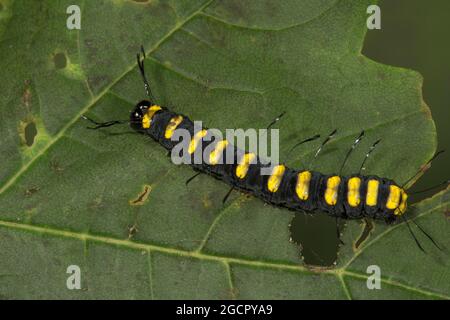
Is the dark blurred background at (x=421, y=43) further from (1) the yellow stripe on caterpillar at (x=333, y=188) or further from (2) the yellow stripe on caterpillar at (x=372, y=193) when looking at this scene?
(1) the yellow stripe on caterpillar at (x=333, y=188)

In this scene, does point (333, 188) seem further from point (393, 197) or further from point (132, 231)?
point (132, 231)

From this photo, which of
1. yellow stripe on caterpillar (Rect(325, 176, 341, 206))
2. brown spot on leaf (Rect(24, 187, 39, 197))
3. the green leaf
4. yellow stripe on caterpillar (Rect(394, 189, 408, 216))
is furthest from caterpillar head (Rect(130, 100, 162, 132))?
yellow stripe on caterpillar (Rect(394, 189, 408, 216))

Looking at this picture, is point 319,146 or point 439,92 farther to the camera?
point 439,92

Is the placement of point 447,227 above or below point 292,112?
below

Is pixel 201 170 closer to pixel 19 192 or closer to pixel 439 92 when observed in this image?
pixel 19 192

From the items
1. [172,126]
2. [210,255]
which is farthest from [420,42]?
[210,255]

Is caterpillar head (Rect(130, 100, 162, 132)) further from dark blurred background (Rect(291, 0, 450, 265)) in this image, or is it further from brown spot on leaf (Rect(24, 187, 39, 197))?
dark blurred background (Rect(291, 0, 450, 265))

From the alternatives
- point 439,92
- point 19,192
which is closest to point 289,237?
point 19,192

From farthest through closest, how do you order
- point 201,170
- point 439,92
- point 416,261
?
1. point 439,92
2. point 201,170
3. point 416,261
